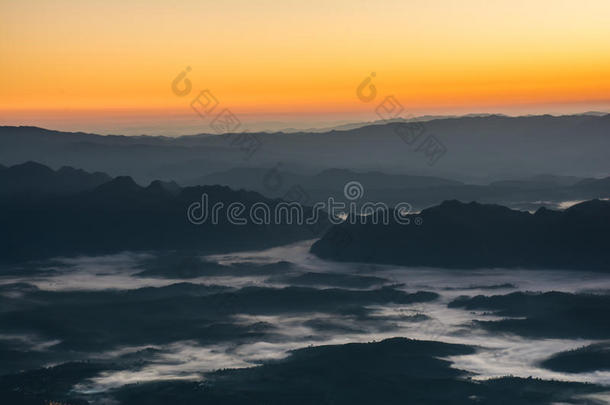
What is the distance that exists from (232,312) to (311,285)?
2608cm

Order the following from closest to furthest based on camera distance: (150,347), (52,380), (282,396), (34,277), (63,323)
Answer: (282,396) < (52,380) < (150,347) < (63,323) < (34,277)

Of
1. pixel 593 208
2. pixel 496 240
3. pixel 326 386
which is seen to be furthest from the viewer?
pixel 593 208

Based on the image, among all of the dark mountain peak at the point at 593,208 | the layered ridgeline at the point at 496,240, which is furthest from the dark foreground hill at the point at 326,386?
the dark mountain peak at the point at 593,208

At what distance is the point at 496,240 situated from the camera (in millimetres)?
189125

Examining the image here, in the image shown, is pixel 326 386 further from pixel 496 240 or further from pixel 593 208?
pixel 593 208

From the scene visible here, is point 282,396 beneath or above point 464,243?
beneath

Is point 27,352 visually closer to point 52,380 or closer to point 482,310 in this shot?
point 52,380

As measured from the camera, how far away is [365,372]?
102m

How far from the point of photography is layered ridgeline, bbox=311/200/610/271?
7101 inches

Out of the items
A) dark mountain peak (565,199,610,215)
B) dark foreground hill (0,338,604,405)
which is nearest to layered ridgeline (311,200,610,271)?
dark mountain peak (565,199,610,215)

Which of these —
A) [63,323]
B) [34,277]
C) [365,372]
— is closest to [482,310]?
[365,372]

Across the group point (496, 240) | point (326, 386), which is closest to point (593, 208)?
point (496, 240)

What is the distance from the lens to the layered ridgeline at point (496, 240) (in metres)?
180

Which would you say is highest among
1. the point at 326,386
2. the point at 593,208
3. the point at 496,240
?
the point at 593,208
